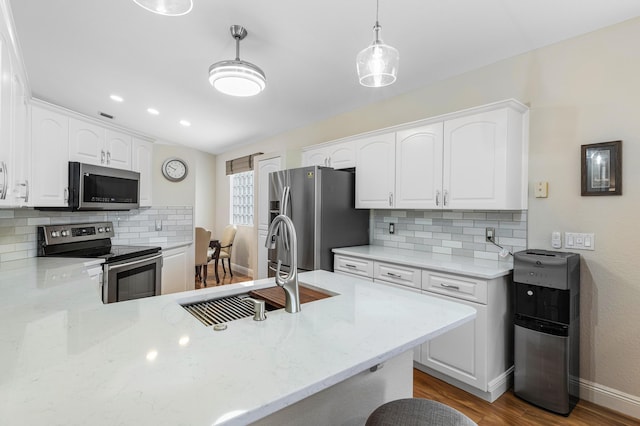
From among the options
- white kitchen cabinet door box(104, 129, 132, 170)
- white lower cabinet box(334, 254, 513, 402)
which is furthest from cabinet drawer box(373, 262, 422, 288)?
white kitchen cabinet door box(104, 129, 132, 170)

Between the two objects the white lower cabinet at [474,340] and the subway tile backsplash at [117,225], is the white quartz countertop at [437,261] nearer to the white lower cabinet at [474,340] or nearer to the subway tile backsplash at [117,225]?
the white lower cabinet at [474,340]

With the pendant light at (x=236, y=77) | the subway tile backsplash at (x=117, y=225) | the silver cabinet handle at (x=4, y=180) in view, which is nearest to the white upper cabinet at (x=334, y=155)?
the pendant light at (x=236, y=77)

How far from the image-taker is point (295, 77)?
3.28 m

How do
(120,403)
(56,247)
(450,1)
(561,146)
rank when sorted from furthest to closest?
(56,247) → (561,146) → (450,1) → (120,403)

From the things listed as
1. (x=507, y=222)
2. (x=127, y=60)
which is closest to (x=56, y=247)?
(x=127, y=60)

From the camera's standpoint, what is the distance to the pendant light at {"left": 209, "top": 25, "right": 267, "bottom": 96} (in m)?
2.27

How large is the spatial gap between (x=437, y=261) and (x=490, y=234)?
505 millimetres

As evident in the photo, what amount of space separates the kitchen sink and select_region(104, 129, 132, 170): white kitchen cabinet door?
2715 mm

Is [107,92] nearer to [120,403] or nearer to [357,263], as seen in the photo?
[357,263]

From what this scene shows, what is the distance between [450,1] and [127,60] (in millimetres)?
2973

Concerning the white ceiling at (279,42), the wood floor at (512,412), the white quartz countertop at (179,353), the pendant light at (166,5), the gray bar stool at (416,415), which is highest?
the white ceiling at (279,42)

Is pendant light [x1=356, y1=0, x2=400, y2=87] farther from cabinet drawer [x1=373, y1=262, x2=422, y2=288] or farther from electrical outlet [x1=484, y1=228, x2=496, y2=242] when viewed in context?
electrical outlet [x1=484, y1=228, x2=496, y2=242]

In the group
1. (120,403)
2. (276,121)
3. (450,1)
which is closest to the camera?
(120,403)

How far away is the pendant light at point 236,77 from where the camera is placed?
→ 227cm
